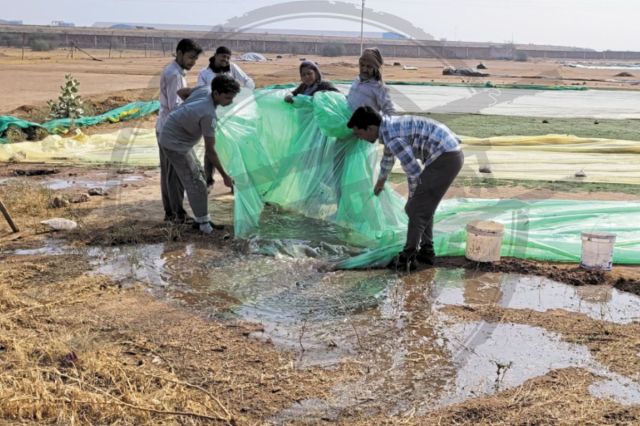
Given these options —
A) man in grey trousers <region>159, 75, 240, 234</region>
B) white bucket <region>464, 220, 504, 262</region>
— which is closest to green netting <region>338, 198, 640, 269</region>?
white bucket <region>464, 220, 504, 262</region>

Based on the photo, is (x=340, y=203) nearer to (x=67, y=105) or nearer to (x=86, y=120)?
(x=86, y=120)

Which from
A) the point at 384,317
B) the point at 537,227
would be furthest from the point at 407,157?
the point at 537,227

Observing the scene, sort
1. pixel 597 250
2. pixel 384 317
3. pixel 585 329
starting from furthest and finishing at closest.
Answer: pixel 597 250
pixel 384 317
pixel 585 329

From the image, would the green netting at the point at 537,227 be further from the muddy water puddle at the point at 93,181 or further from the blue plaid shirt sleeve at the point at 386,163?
the muddy water puddle at the point at 93,181

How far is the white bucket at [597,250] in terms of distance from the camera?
509cm

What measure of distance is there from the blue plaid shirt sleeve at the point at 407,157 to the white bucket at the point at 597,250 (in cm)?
137

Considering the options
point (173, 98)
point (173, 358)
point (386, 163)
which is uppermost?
point (173, 98)

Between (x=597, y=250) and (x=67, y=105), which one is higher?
(x=67, y=105)

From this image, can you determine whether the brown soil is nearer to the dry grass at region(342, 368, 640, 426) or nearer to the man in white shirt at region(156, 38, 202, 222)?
the dry grass at region(342, 368, 640, 426)

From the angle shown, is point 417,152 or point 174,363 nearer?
point 174,363

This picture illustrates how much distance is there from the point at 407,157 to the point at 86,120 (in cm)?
902

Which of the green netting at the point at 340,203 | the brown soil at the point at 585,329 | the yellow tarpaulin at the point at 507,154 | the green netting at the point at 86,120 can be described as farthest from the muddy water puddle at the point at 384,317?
the green netting at the point at 86,120

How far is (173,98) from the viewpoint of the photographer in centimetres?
622

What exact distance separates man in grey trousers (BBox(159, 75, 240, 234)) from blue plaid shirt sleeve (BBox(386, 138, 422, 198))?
1486mm
